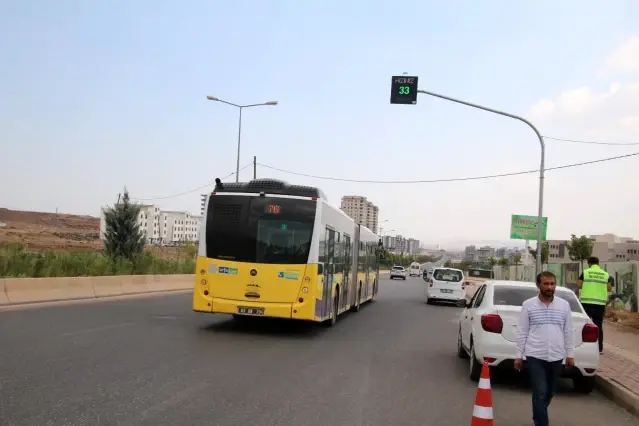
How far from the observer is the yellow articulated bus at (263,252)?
1319 cm

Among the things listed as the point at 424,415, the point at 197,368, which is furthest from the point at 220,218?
the point at 424,415

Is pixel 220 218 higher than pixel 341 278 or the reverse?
higher

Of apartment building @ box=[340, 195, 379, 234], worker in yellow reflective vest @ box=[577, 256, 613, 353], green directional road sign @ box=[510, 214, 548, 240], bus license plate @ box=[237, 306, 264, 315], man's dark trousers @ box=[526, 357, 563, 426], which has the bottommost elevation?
bus license plate @ box=[237, 306, 264, 315]

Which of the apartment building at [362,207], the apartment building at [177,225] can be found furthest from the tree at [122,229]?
the apartment building at [177,225]

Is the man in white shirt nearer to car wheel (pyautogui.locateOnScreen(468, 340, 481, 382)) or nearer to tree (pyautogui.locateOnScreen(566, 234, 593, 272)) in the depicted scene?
car wheel (pyautogui.locateOnScreen(468, 340, 481, 382))

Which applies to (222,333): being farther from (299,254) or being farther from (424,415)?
(424,415)

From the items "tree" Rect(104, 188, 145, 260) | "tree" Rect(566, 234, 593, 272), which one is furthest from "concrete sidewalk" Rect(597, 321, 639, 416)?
"tree" Rect(566, 234, 593, 272)

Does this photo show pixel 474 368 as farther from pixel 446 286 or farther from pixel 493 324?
pixel 446 286

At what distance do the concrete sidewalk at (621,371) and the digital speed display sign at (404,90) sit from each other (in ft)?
27.1

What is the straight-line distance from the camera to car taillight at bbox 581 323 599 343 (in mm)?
8414

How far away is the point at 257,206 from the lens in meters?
13.7

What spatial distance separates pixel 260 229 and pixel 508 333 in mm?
6277

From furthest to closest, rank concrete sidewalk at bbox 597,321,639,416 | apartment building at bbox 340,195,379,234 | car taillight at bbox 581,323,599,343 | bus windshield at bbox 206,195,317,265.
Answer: apartment building at bbox 340,195,379,234 < bus windshield at bbox 206,195,317,265 < car taillight at bbox 581,323,599,343 < concrete sidewalk at bbox 597,321,639,416

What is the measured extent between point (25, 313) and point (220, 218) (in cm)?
571
